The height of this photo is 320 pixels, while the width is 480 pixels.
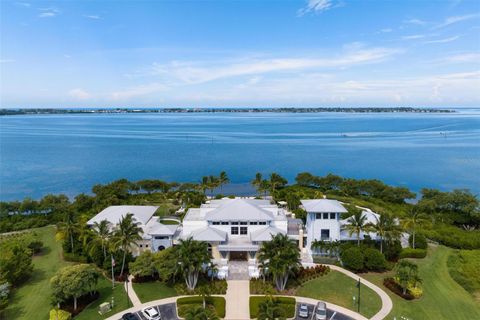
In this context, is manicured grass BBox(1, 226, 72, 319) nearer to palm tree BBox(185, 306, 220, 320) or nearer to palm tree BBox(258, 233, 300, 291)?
palm tree BBox(185, 306, 220, 320)

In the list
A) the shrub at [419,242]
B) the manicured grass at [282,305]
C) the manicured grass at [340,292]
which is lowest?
the manicured grass at [340,292]

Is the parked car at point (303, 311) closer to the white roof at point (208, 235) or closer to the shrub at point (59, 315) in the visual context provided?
the white roof at point (208, 235)

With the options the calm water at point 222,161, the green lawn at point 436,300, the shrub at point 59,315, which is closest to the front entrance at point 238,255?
the green lawn at point 436,300

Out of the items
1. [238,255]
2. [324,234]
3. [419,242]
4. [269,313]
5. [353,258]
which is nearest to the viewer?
[269,313]

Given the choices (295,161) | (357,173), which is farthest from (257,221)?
(295,161)

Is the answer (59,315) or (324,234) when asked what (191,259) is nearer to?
(59,315)

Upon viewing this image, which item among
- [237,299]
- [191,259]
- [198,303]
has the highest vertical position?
[191,259]

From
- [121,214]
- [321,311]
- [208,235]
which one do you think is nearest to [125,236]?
[208,235]
